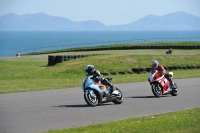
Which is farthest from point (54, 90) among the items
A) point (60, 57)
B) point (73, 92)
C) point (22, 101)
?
point (60, 57)

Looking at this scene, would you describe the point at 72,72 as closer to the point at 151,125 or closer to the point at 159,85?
the point at 159,85

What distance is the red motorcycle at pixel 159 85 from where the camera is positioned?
1964cm

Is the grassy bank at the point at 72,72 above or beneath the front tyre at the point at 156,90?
beneath

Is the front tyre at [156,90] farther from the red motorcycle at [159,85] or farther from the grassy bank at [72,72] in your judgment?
the grassy bank at [72,72]

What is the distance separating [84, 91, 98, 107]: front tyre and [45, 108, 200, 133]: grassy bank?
9.37 ft

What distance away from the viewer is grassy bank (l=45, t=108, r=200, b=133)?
11.6 meters

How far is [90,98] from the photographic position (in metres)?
16.5

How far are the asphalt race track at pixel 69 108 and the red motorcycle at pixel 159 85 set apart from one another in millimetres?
231

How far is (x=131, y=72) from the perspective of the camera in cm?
3195

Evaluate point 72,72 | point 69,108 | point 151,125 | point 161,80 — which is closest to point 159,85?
point 161,80

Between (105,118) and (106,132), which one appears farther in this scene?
(105,118)

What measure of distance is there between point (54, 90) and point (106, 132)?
34.9 feet

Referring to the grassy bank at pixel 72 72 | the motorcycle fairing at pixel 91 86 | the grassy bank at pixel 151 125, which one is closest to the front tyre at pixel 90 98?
the motorcycle fairing at pixel 91 86

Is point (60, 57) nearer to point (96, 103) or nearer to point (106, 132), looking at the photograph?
point (96, 103)
